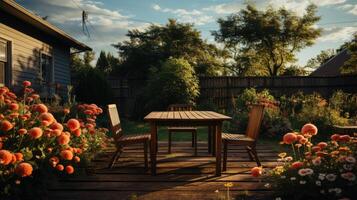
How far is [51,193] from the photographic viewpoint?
2.90 m

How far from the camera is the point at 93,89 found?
34.2 feet

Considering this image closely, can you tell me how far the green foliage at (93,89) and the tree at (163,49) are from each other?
10.4ft

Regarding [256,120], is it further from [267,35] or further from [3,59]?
[267,35]

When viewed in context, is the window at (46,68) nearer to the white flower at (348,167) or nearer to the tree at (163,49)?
the tree at (163,49)

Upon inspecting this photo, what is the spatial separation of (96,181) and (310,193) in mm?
2149

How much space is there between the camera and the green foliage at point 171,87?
1028 cm

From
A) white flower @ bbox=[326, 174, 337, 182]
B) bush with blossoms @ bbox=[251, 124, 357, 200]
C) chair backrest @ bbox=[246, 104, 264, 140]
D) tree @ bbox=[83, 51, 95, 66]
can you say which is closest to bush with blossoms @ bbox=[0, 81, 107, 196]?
bush with blossoms @ bbox=[251, 124, 357, 200]

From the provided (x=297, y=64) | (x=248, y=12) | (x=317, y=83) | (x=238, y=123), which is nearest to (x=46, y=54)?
(x=238, y=123)

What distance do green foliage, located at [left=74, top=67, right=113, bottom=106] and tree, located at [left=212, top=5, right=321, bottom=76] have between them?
14693mm

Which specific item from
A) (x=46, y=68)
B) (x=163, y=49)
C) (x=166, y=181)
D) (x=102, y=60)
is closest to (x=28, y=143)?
(x=166, y=181)

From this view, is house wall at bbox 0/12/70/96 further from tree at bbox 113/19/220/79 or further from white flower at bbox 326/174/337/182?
white flower at bbox 326/174/337/182

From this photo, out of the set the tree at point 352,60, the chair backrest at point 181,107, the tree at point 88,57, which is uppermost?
the tree at point 88,57

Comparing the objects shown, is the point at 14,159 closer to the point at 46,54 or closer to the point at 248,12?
the point at 46,54

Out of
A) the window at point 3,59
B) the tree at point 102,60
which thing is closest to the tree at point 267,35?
the tree at point 102,60
